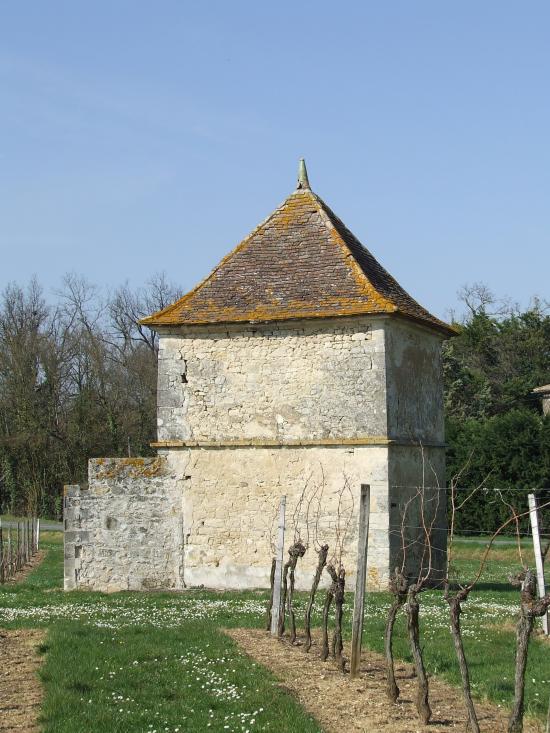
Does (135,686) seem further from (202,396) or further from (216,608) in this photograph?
(202,396)

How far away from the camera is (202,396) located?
1855 centimetres

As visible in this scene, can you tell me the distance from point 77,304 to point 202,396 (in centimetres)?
3518

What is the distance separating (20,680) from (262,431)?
29.6 ft

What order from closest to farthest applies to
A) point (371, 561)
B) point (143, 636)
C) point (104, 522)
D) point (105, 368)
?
point (143, 636), point (371, 561), point (104, 522), point (105, 368)

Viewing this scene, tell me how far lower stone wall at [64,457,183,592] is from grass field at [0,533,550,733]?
1.24 meters

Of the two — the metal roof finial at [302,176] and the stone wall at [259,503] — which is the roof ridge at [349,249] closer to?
the metal roof finial at [302,176]

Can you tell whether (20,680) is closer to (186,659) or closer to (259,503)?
(186,659)

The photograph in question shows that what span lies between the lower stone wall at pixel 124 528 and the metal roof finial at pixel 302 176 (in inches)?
256

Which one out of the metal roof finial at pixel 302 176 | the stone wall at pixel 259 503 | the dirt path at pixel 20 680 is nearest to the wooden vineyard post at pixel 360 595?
the dirt path at pixel 20 680

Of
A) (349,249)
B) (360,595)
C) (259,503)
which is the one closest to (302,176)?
(349,249)

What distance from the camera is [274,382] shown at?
1809cm

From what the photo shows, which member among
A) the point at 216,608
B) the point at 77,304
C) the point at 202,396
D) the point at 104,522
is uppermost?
the point at 77,304

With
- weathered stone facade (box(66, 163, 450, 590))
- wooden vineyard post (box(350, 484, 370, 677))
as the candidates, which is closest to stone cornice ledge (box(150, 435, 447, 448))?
weathered stone facade (box(66, 163, 450, 590))

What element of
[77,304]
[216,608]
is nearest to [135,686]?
[216,608]
